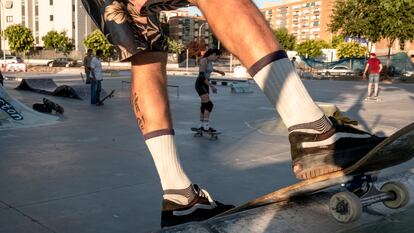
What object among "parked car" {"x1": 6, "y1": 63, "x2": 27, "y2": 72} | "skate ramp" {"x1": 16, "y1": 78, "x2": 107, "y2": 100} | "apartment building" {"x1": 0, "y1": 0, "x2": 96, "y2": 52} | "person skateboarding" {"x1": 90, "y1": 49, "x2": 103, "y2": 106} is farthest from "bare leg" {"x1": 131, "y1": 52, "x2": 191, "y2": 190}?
"apartment building" {"x1": 0, "y1": 0, "x2": 96, "y2": 52}

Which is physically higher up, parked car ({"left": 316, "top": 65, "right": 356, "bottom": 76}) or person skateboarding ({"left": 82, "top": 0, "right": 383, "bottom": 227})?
person skateboarding ({"left": 82, "top": 0, "right": 383, "bottom": 227})

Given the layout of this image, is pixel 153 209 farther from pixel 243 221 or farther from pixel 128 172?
pixel 243 221

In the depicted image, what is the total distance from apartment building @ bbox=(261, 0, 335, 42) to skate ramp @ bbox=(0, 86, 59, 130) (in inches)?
5681

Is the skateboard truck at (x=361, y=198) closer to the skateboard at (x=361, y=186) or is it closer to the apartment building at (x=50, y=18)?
the skateboard at (x=361, y=186)

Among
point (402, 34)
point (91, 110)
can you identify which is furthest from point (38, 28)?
point (91, 110)

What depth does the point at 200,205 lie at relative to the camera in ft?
7.38

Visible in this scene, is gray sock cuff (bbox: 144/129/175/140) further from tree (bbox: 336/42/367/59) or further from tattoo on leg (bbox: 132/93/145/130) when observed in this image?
tree (bbox: 336/42/367/59)

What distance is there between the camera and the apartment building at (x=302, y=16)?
152m

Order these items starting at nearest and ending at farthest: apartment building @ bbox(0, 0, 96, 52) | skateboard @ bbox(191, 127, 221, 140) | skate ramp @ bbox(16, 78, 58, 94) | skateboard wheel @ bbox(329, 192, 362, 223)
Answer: skateboard wheel @ bbox(329, 192, 362, 223)
skateboard @ bbox(191, 127, 221, 140)
skate ramp @ bbox(16, 78, 58, 94)
apartment building @ bbox(0, 0, 96, 52)

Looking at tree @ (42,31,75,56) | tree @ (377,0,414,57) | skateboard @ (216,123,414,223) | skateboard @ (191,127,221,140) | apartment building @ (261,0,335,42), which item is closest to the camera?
skateboard @ (216,123,414,223)

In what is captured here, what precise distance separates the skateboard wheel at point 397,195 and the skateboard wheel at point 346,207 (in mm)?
363

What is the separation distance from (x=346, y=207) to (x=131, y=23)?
1.31 m

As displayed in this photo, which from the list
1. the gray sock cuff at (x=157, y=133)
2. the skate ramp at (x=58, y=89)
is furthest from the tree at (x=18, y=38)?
the gray sock cuff at (x=157, y=133)

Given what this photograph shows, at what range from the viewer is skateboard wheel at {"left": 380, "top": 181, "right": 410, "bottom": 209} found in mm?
2283
